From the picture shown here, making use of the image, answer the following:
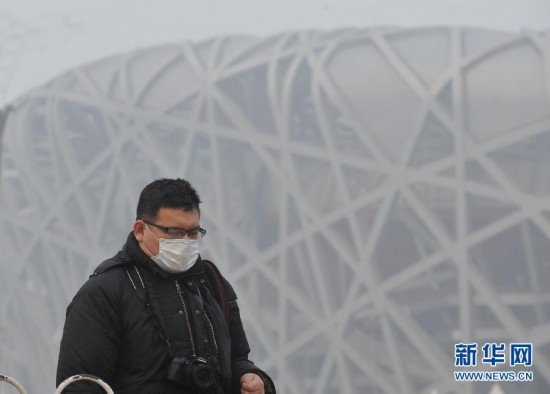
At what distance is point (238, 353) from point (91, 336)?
1.86ft

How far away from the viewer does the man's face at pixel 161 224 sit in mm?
3117

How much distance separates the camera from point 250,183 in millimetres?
19266

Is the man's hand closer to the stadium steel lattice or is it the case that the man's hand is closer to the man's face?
the man's face

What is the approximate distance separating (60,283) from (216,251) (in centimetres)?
416

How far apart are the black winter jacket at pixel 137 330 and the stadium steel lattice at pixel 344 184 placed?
1425 cm

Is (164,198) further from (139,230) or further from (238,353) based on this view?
(238,353)

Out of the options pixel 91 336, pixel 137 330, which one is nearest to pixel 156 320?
pixel 137 330

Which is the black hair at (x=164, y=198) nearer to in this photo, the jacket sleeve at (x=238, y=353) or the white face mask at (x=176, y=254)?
the white face mask at (x=176, y=254)

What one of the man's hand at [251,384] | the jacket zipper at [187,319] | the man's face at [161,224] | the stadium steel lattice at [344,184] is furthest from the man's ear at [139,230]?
the stadium steel lattice at [344,184]

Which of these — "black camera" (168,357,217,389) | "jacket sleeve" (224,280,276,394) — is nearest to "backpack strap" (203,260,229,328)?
"jacket sleeve" (224,280,276,394)

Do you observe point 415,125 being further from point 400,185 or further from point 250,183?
point 250,183

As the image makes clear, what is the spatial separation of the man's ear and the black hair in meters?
0.02

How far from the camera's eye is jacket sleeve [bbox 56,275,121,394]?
2.95 meters

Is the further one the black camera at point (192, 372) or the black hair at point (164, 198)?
the black hair at point (164, 198)
